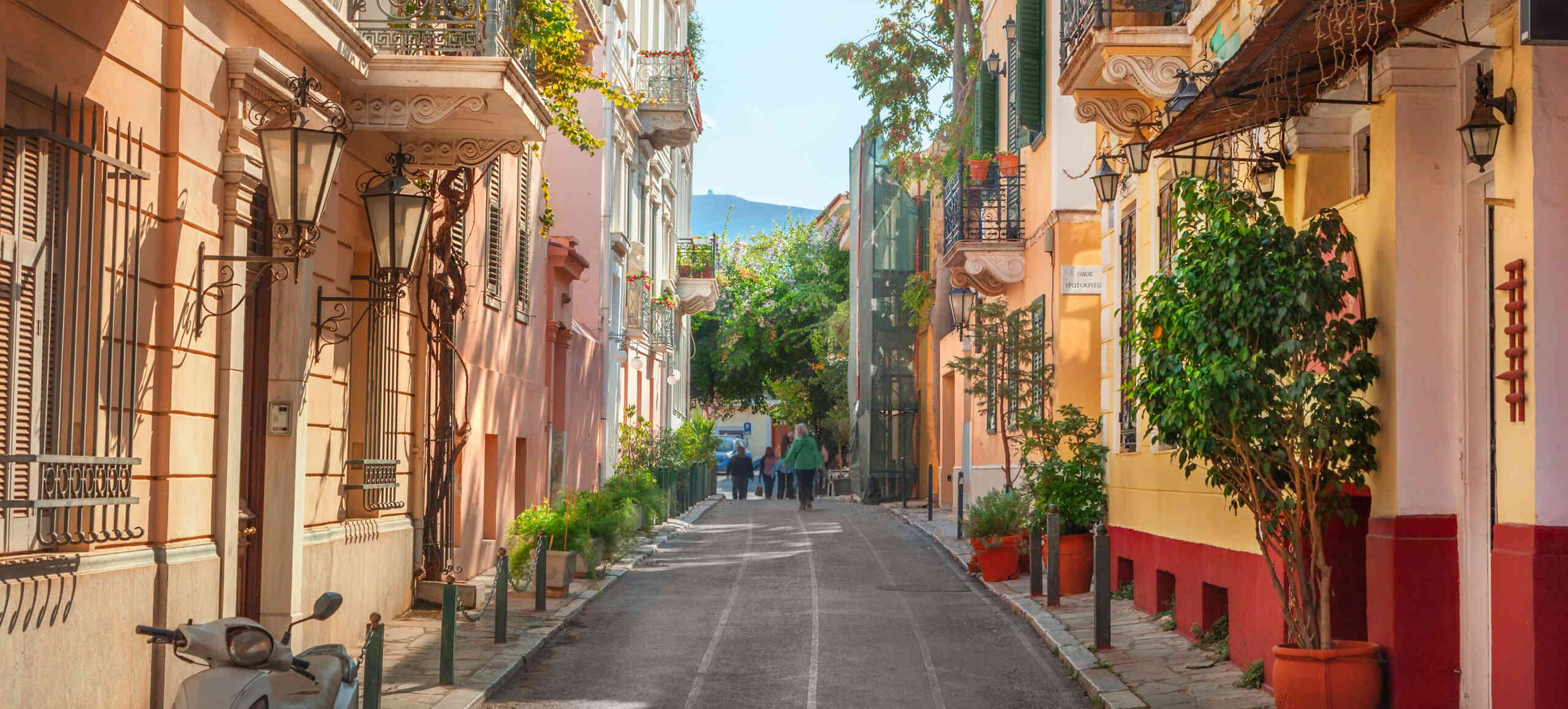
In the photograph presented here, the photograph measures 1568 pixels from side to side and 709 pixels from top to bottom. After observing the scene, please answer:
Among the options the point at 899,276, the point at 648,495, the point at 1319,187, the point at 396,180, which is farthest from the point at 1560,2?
the point at 899,276

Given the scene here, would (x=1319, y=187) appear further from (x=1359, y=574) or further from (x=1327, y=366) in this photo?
(x=1359, y=574)

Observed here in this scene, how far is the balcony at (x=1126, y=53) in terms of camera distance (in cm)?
1214

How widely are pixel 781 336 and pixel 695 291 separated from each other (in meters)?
15.2

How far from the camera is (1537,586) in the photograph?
6871 millimetres

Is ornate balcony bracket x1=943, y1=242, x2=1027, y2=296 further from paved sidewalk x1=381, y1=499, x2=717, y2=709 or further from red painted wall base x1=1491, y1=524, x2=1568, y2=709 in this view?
red painted wall base x1=1491, y1=524, x2=1568, y2=709

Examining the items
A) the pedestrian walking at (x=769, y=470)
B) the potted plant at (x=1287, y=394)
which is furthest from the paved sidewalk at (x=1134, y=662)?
the pedestrian walking at (x=769, y=470)

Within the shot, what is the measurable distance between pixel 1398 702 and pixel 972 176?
55.2ft

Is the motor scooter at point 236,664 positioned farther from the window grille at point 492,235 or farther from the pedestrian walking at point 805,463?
the pedestrian walking at point 805,463

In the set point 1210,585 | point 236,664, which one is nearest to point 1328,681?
point 1210,585

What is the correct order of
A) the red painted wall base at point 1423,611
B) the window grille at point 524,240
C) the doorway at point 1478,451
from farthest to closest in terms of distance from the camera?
the window grille at point 524,240 < the red painted wall base at point 1423,611 < the doorway at point 1478,451

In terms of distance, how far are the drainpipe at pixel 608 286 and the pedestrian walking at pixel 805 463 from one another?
5468mm

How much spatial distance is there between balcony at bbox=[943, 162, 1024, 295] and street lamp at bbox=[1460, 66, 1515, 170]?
637 inches

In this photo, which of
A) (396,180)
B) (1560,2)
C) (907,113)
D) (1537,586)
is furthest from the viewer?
(907,113)

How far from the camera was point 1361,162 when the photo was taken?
9164 mm
